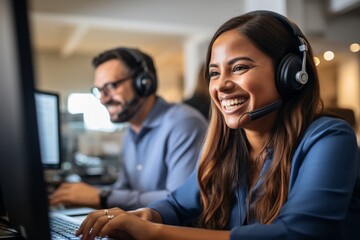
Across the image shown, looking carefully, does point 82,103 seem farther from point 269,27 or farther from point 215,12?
point 215,12

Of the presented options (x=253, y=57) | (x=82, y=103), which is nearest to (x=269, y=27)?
(x=253, y=57)

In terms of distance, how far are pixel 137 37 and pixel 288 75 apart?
16.7ft

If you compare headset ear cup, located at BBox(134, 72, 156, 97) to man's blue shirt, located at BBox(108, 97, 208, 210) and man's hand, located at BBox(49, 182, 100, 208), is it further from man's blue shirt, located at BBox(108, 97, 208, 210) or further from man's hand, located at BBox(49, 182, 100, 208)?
man's hand, located at BBox(49, 182, 100, 208)

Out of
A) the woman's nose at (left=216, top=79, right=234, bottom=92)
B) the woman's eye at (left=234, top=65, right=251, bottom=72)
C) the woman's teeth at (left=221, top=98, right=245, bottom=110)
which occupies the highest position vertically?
the woman's eye at (left=234, top=65, right=251, bottom=72)

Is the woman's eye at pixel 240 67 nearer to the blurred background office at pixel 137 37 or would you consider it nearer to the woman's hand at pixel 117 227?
the woman's hand at pixel 117 227

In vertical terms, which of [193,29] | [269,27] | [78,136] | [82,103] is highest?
[193,29]

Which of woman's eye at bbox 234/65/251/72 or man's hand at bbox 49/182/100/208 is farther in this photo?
man's hand at bbox 49/182/100/208

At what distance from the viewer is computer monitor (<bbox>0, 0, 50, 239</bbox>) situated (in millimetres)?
446

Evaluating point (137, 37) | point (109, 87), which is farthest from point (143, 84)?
point (137, 37)

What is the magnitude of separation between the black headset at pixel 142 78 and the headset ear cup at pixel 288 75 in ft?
2.53

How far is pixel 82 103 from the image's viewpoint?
8.45 feet

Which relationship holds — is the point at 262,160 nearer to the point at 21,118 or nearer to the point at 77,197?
the point at 21,118

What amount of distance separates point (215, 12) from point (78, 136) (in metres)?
2.64

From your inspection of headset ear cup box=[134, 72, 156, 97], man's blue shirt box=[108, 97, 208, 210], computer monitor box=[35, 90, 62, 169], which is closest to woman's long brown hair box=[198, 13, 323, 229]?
man's blue shirt box=[108, 97, 208, 210]
